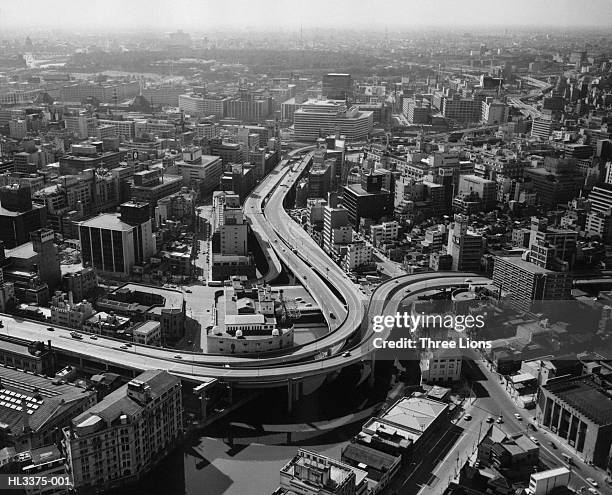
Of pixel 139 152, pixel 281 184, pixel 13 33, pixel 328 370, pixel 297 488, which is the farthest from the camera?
pixel 13 33

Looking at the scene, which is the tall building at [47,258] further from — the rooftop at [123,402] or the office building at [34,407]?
the rooftop at [123,402]

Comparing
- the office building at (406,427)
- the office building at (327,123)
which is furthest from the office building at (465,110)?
the office building at (406,427)

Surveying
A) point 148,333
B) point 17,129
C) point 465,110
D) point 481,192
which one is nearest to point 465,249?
point 481,192

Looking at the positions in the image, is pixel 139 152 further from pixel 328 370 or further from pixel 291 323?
pixel 328 370

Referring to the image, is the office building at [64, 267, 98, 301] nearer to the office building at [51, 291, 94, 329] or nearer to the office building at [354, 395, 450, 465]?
the office building at [51, 291, 94, 329]

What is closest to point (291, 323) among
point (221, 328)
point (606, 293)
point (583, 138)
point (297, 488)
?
point (221, 328)
